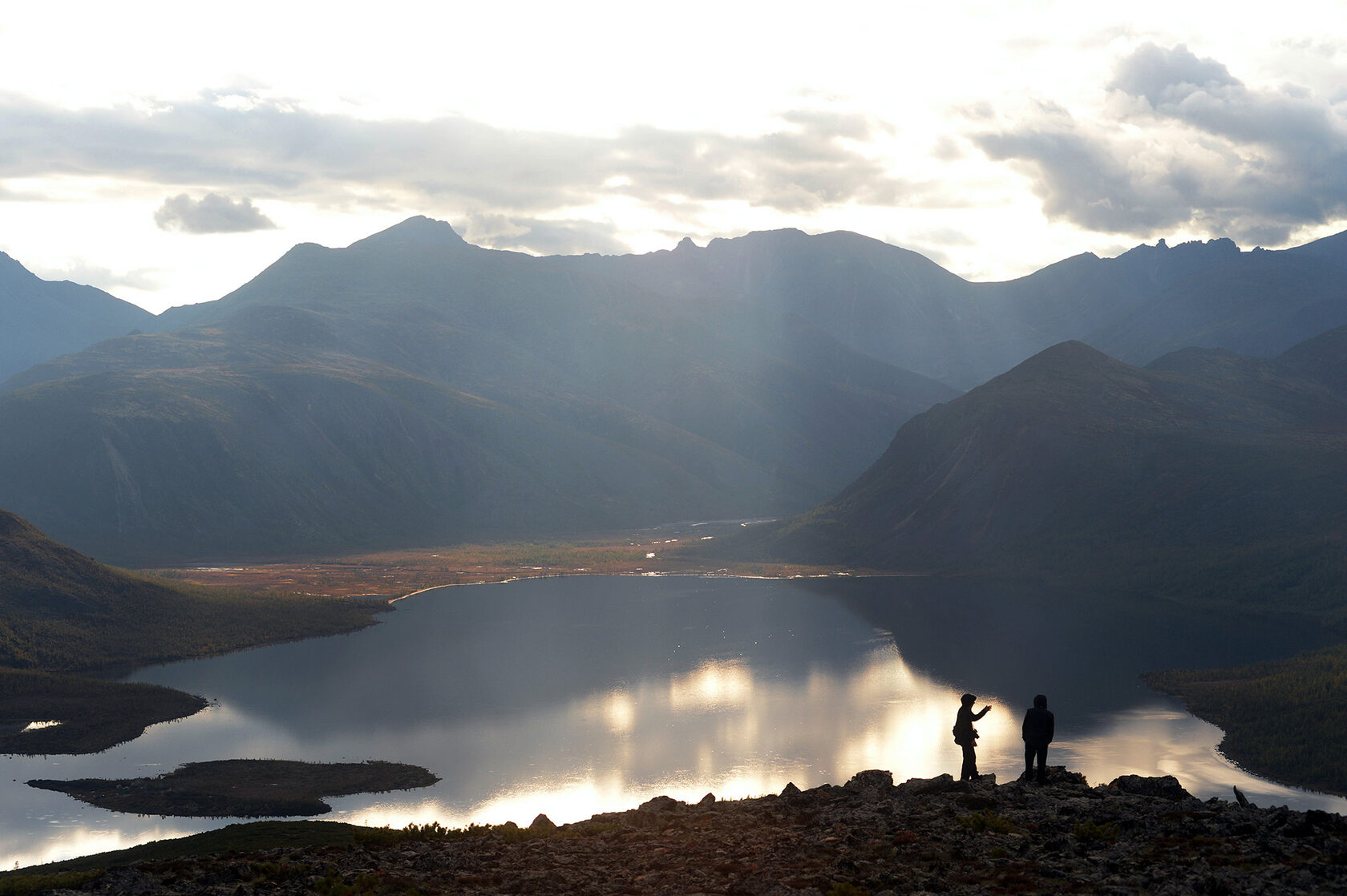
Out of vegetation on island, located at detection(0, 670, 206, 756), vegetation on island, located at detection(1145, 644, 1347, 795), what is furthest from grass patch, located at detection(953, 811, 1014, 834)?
vegetation on island, located at detection(0, 670, 206, 756)

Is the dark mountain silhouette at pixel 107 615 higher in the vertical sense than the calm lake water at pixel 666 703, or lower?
higher

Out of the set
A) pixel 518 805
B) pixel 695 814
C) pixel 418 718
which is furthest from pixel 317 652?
pixel 695 814

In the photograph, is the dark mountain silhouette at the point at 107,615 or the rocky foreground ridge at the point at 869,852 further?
the dark mountain silhouette at the point at 107,615

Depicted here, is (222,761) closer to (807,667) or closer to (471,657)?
(471,657)

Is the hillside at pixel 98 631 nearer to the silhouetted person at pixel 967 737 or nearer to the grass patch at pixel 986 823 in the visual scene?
the silhouetted person at pixel 967 737

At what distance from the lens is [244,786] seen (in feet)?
232

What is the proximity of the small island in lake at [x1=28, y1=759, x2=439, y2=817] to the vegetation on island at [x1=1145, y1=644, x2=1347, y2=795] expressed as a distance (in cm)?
5743

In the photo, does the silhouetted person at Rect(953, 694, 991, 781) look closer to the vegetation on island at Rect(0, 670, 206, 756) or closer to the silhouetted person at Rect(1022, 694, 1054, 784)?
the silhouetted person at Rect(1022, 694, 1054, 784)

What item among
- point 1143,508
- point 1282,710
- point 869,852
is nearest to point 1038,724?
point 869,852

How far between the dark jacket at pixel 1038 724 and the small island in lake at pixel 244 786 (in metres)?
46.4

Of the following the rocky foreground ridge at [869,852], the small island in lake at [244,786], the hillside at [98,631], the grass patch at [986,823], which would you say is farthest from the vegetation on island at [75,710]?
the grass patch at [986,823]

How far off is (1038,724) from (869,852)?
382 inches

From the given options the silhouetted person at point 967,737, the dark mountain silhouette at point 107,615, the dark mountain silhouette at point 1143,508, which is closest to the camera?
the silhouetted person at point 967,737

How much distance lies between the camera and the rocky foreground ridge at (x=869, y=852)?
23.6 m
